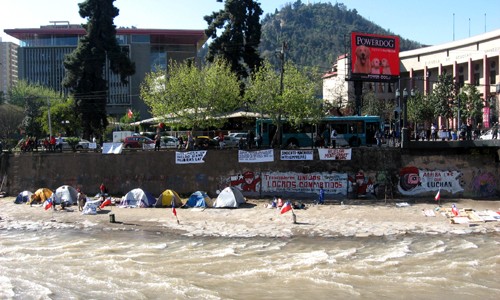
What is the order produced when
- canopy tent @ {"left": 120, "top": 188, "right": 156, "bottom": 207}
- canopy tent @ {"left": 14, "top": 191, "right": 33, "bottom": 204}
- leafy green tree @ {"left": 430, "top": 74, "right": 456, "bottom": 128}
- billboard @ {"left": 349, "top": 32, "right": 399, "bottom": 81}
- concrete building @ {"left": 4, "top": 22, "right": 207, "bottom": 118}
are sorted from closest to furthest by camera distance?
canopy tent @ {"left": 120, "top": 188, "right": 156, "bottom": 207} → canopy tent @ {"left": 14, "top": 191, "right": 33, "bottom": 204} → billboard @ {"left": 349, "top": 32, "right": 399, "bottom": 81} → leafy green tree @ {"left": 430, "top": 74, "right": 456, "bottom": 128} → concrete building @ {"left": 4, "top": 22, "right": 207, "bottom": 118}

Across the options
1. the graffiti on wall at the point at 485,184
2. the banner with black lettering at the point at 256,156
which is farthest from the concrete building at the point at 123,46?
the graffiti on wall at the point at 485,184

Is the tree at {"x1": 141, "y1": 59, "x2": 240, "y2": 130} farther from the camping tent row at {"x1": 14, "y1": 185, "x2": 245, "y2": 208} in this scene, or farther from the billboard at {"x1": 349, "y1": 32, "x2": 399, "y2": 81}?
the billboard at {"x1": 349, "y1": 32, "x2": 399, "y2": 81}

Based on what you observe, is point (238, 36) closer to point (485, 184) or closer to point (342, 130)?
point (342, 130)

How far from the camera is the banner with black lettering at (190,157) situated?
1345 inches

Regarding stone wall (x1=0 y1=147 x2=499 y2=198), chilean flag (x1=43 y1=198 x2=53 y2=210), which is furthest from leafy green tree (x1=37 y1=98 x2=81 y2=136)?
chilean flag (x1=43 y1=198 x2=53 y2=210)

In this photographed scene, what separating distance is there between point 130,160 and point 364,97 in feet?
142

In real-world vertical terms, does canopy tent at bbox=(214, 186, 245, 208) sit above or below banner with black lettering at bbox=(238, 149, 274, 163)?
below

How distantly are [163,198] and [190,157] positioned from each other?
4.00m

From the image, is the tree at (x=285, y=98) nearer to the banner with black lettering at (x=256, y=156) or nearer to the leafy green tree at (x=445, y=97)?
the banner with black lettering at (x=256, y=156)

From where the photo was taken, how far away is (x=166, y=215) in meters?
29.5

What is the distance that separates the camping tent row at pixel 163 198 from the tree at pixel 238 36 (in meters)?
17.9

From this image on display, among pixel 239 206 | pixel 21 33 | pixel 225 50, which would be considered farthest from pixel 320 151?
pixel 21 33

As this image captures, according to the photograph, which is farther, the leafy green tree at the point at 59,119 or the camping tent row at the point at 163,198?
the leafy green tree at the point at 59,119

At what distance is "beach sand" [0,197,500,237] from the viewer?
81.9ft
